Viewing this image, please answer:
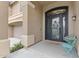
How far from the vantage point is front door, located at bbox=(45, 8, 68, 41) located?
284 inches

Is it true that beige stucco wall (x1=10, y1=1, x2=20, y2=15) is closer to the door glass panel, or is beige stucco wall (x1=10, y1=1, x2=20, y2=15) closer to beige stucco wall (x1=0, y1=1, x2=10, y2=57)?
the door glass panel

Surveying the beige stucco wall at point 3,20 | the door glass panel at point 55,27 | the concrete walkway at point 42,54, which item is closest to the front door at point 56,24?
the door glass panel at point 55,27

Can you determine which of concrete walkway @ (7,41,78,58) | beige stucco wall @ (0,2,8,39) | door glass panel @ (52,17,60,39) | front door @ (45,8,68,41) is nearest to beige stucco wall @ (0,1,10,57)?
beige stucco wall @ (0,2,8,39)

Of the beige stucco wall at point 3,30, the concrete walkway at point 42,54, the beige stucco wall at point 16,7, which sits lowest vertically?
the concrete walkway at point 42,54

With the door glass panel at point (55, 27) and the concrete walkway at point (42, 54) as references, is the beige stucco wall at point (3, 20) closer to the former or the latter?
the concrete walkway at point (42, 54)

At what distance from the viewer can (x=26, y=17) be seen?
595 centimetres

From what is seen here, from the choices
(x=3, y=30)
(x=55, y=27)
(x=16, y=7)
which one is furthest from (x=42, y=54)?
(x=16, y=7)

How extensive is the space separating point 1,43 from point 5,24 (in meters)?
0.69

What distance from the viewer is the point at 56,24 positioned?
7.75 metres

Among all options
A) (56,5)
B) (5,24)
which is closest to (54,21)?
(56,5)

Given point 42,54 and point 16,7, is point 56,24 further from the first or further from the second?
point 16,7

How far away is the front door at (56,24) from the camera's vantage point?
7.21 meters

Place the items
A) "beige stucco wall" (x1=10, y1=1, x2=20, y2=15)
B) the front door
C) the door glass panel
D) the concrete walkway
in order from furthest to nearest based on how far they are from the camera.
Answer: "beige stucco wall" (x1=10, y1=1, x2=20, y2=15)
the door glass panel
the front door
the concrete walkway

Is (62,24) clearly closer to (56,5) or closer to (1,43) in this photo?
(56,5)
